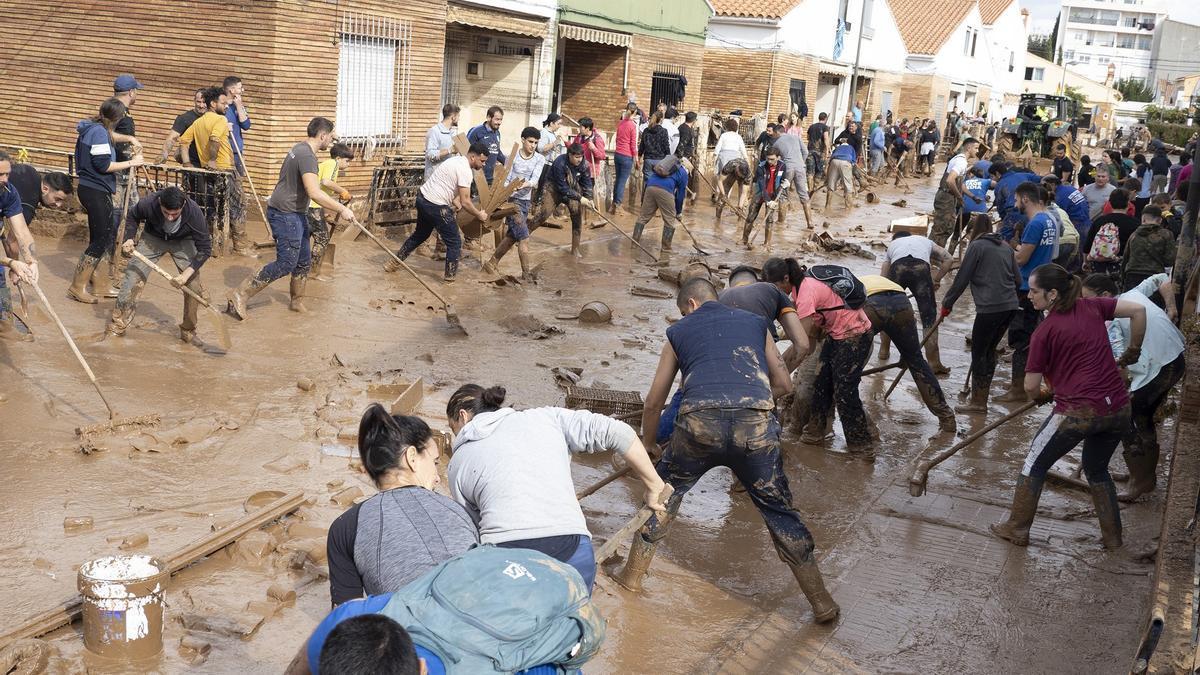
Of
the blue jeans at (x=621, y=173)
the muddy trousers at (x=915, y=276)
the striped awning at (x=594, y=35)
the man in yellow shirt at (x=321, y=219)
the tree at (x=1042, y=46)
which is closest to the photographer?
the muddy trousers at (x=915, y=276)

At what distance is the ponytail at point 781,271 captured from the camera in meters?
6.57

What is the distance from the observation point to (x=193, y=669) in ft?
13.5

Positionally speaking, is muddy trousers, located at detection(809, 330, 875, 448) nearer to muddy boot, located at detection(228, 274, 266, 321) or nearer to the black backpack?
the black backpack

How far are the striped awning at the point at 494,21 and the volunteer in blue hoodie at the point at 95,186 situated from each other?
6977mm

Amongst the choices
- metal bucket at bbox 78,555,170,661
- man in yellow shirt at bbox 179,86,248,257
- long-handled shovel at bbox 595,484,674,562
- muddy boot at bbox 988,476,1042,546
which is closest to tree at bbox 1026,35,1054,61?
man in yellow shirt at bbox 179,86,248,257

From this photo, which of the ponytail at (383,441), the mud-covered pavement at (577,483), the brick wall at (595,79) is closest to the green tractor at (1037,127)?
the brick wall at (595,79)

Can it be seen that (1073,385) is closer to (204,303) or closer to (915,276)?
(915,276)

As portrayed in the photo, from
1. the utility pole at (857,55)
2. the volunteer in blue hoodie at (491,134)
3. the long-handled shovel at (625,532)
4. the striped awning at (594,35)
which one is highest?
the utility pole at (857,55)

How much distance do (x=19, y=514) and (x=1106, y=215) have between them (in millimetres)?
9968

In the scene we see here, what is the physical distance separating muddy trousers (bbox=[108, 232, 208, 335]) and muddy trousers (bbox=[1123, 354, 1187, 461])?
665 centimetres

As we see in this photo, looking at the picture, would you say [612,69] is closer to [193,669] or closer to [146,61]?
[146,61]

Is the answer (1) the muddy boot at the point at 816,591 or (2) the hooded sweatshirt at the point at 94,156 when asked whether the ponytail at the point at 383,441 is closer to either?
(1) the muddy boot at the point at 816,591

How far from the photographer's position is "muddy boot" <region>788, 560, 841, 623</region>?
495cm

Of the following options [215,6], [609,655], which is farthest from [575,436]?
[215,6]
